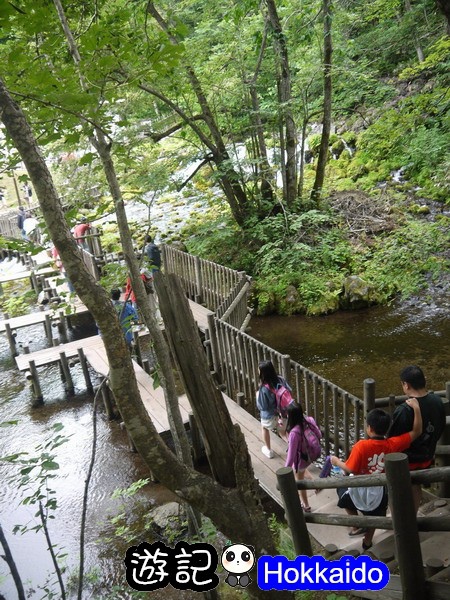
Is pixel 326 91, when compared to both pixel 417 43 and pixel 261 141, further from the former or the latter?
pixel 417 43

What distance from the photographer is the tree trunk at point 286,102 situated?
1188 centimetres

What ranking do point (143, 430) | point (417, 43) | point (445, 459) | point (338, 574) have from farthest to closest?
1. point (417, 43)
2. point (445, 459)
3. point (338, 574)
4. point (143, 430)

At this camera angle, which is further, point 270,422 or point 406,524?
point 270,422

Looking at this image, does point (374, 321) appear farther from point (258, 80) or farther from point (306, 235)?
point (258, 80)

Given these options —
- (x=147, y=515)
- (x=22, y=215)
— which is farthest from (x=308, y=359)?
(x=22, y=215)

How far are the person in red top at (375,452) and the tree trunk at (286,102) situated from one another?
975 centimetres

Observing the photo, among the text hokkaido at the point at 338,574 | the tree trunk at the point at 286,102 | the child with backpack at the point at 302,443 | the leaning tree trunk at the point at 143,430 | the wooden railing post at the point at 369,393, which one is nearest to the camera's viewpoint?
the leaning tree trunk at the point at 143,430

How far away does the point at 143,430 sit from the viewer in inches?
112

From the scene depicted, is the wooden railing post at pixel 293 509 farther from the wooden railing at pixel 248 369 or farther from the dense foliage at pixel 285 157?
the dense foliage at pixel 285 157

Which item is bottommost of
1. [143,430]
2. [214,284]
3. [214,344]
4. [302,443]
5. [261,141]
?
[302,443]

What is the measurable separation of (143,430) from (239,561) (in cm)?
105

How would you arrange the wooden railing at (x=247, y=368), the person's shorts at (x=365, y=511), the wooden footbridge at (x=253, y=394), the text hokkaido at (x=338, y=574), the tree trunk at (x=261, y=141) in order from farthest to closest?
the tree trunk at (x=261, y=141)
the wooden railing at (x=247, y=368)
the person's shorts at (x=365, y=511)
the wooden footbridge at (x=253, y=394)
the text hokkaido at (x=338, y=574)

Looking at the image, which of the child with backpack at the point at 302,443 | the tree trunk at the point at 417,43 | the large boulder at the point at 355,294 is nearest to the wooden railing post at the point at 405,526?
the child with backpack at the point at 302,443

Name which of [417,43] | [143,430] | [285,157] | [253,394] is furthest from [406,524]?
[417,43]
